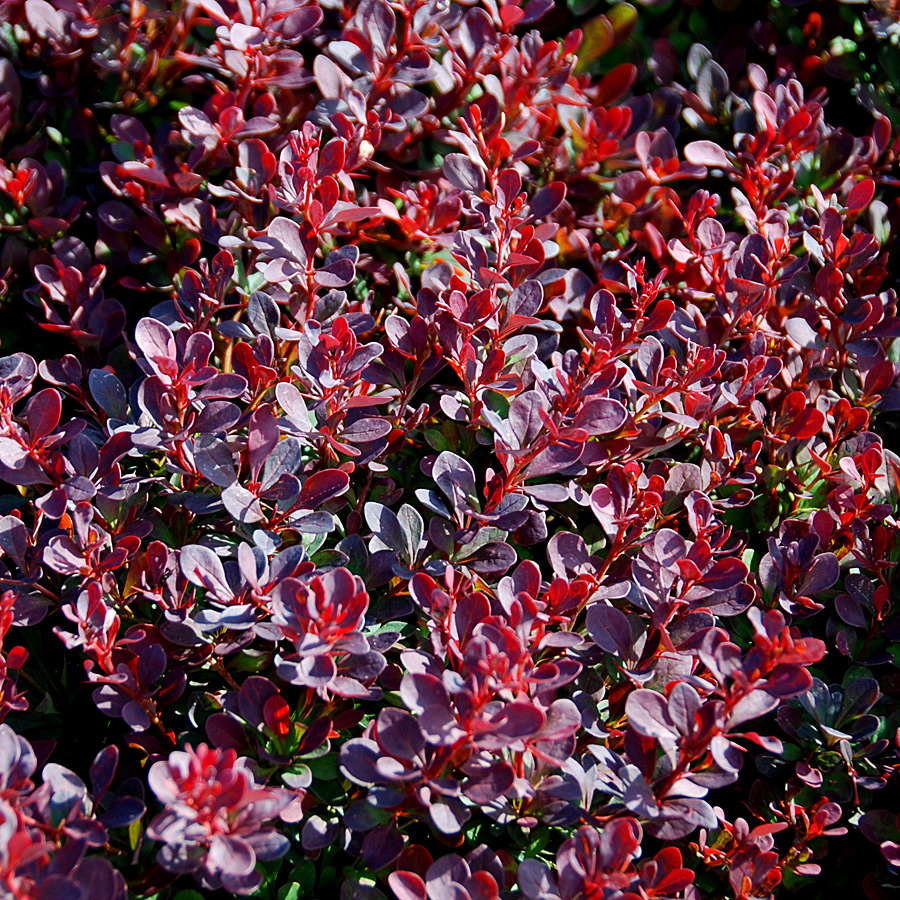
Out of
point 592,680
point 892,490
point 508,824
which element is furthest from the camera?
point 892,490

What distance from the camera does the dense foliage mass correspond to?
1.16m

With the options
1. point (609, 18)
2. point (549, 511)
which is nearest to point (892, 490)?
point (549, 511)

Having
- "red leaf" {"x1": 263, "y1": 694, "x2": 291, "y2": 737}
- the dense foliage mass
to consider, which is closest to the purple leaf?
the dense foliage mass

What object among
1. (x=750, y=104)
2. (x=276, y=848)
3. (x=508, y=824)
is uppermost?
(x=750, y=104)

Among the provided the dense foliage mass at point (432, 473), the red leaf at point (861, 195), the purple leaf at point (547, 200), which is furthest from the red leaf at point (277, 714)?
the red leaf at point (861, 195)

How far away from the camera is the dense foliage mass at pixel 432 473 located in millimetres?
1163

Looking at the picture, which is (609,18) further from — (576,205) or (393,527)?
(393,527)

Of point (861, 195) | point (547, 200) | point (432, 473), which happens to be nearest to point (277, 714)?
point (432, 473)

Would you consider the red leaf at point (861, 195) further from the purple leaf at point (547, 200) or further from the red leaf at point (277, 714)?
the red leaf at point (277, 714)

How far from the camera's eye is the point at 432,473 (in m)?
1.38

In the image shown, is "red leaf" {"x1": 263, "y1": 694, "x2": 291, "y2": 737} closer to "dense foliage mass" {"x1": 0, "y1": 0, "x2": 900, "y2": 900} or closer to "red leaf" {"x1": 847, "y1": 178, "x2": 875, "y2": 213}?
"dense foliage mass" {"x1": 0, "y1": 0, "x2": 900, "y2": 900}

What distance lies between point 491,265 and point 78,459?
2.76 ft

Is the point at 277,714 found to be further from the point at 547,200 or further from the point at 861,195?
the point at 861,195

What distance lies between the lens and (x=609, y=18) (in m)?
2.19
